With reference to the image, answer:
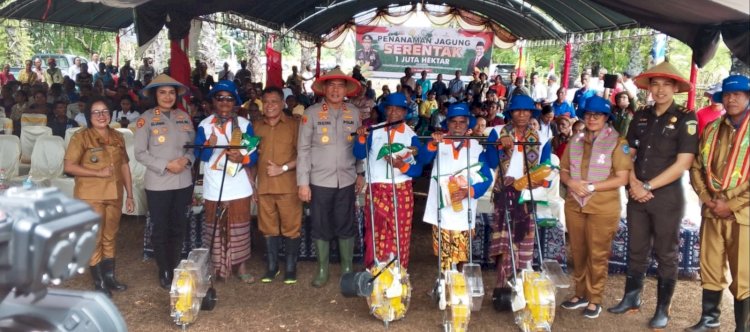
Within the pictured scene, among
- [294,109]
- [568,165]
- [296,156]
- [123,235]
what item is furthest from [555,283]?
[294,109]

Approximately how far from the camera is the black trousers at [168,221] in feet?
15.1

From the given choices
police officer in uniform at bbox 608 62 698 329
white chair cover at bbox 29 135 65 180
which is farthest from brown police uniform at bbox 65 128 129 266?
police officer in uniform at bbox 608 62 698 329

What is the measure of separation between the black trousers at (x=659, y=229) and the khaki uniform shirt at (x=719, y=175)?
142mm

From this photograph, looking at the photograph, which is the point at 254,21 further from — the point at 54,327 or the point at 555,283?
the point at 54,327

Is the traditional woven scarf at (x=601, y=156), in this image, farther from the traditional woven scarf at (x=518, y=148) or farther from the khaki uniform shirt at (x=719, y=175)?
the khaki uniform shirt at (x=719, y=175)

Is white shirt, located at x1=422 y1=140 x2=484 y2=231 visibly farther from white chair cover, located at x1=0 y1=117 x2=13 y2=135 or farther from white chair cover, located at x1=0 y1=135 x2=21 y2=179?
white chair cover, located at x1=0 y1=117 x2=13 y2=135

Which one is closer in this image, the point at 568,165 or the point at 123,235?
the point at 568,165

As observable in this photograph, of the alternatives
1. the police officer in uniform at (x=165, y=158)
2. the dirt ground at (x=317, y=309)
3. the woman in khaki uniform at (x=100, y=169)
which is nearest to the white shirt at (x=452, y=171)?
the dirt ground at (x=317, y=309)

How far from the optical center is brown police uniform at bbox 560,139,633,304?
13.7ft

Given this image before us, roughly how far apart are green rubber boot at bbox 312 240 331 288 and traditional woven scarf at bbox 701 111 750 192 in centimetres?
278

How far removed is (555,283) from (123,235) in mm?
4454

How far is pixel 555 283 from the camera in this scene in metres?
3.89

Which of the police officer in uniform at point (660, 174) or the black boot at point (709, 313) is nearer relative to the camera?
the police officer in uniform at point (660, 174)

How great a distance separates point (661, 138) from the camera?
4.00 m
